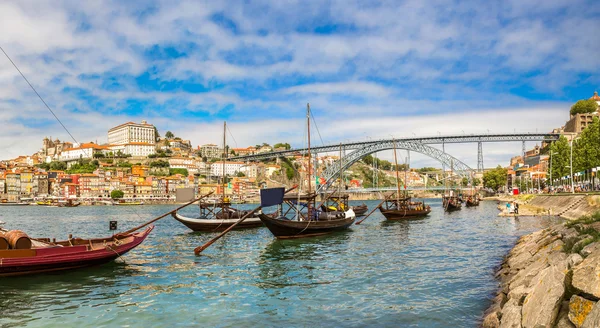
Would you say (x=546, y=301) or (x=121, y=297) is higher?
(x=546, y=301)

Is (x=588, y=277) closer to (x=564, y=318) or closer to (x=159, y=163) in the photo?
→ (x=564, y=318)

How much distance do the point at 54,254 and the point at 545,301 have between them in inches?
495

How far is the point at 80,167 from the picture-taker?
13825 centimetres

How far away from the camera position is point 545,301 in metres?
6.10

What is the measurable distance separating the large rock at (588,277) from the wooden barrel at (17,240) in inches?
527

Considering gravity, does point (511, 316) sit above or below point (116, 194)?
below

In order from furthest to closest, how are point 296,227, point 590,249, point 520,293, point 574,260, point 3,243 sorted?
point 296,227, point 3,243, point 520,293, point 590,249, point 574,260

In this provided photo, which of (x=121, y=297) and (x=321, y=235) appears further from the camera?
(x=321, y=235)

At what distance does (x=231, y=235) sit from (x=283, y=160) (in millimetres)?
132423

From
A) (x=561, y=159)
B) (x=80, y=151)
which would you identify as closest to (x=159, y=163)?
(x=80, y=151)

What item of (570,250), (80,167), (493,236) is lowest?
(493,236)

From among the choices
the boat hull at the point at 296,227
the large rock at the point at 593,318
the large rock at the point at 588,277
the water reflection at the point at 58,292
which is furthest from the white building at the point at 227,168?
the large rock at the point at 593,318

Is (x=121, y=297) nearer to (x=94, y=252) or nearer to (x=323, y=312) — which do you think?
(x=94, y=252)

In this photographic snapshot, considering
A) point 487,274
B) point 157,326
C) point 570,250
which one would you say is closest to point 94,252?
point 157,326
